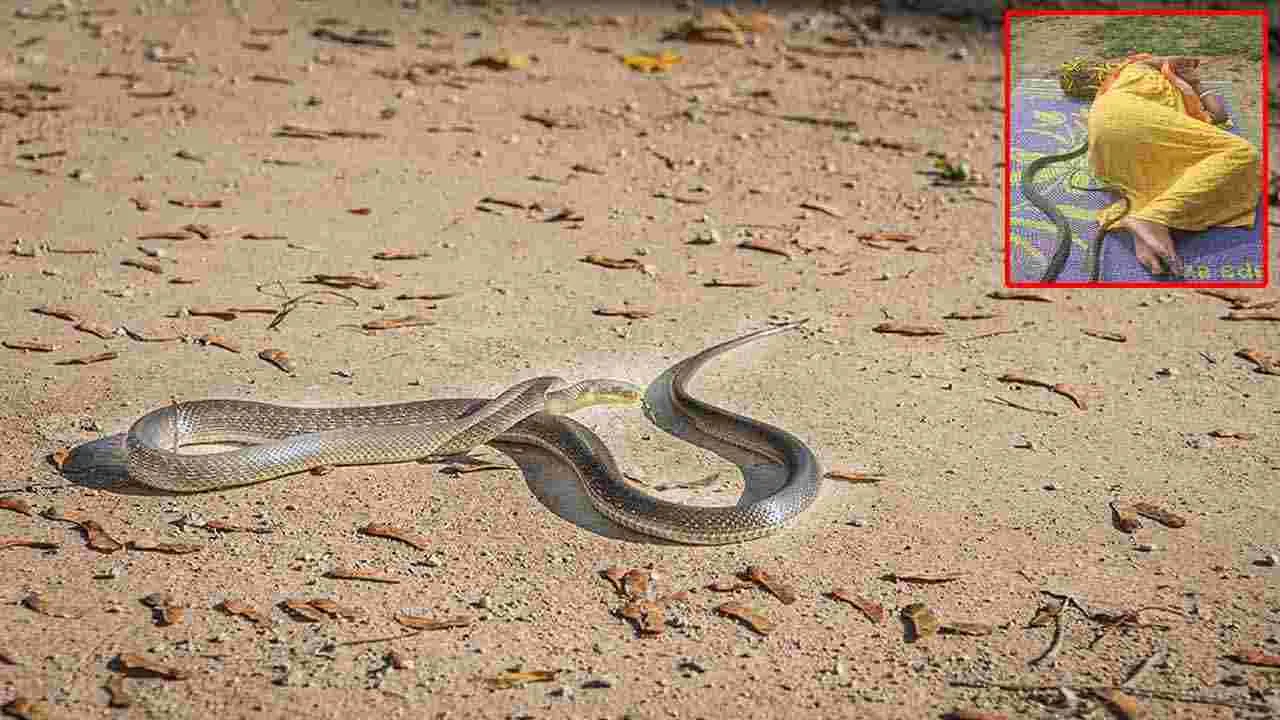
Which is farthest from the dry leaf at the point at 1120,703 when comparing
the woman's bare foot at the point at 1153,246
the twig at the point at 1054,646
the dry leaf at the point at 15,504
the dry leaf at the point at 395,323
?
the dry leaf at the point at 395,323

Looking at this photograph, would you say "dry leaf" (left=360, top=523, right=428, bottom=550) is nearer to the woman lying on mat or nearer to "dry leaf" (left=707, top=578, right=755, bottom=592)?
"dry leaf" (left=707, top=578, right=755, bottom=592)

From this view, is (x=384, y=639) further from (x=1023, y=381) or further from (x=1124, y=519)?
(x=1023, y=381)

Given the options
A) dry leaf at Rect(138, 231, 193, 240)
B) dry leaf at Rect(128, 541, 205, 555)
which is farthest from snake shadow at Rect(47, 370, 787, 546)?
dry leaf at Rect(138, 231, 193, 240)

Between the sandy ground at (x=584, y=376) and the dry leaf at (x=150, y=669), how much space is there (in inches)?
1.0

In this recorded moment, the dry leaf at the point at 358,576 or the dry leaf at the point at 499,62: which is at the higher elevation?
the dry leaf at the point at 499,62

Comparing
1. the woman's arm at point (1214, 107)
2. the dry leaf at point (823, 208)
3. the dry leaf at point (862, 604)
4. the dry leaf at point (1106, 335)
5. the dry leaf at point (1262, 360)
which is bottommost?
the dry leaf at point (1262, 360)

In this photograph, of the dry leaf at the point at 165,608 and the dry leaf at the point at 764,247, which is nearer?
the dry leaf at the point at 165,608

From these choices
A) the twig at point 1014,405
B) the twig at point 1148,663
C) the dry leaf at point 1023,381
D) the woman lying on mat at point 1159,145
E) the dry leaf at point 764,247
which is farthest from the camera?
the dry leaf at point 764,247

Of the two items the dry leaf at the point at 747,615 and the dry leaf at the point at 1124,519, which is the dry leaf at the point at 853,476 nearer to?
the dry leaf at the point at 1124,519

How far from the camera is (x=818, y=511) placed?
5938 mm

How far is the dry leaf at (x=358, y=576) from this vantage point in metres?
5.29

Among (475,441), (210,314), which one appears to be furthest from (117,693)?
(210,314)

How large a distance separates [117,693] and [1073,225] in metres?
4.88

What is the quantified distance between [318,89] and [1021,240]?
559cm
